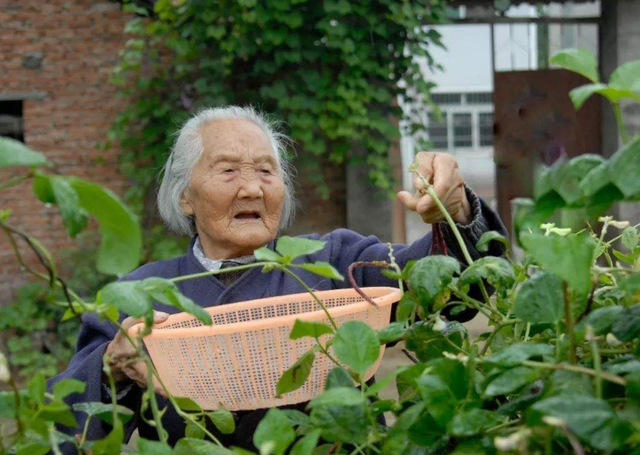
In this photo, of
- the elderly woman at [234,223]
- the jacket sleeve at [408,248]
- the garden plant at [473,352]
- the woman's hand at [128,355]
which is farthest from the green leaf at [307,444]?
the elderly woman at [234,223]

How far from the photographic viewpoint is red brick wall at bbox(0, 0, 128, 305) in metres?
6.51

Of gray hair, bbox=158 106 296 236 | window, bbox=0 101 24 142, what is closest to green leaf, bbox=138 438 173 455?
gray hair, bbox=158 106 296 236

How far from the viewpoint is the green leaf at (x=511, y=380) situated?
0.69 metres

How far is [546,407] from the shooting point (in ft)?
1.98

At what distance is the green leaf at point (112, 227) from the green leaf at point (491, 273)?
354mm

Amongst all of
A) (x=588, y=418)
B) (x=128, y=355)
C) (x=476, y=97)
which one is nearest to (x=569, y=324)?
(x=588, y=418)

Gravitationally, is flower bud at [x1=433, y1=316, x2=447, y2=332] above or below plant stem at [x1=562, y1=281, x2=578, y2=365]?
below

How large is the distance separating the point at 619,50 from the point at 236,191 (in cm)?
520

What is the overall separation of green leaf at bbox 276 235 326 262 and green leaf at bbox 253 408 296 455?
17 cm

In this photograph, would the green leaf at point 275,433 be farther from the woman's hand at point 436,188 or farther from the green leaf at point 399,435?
the woman's hand at point 436,188

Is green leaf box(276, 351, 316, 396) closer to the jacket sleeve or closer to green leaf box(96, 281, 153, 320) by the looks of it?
green leaf box(96, 281, 153, 320)

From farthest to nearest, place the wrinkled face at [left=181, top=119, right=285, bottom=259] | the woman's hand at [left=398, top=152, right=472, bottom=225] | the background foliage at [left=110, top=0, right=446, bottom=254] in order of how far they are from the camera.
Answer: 1. the background foliage at [left=110, top=0, right=446, bottom=254]
2. the wrinkled face at [left=181, top=119, right=285, bottom=259]
3. the woman's hand at [left=398, top=152, right=472, bottom=225]

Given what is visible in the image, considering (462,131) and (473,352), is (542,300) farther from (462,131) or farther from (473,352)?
(462,131)

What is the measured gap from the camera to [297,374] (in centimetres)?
94
